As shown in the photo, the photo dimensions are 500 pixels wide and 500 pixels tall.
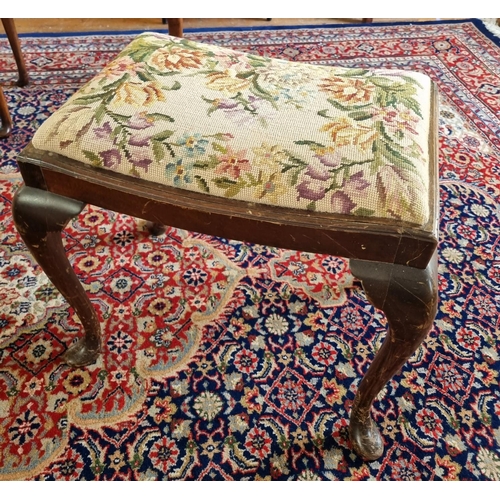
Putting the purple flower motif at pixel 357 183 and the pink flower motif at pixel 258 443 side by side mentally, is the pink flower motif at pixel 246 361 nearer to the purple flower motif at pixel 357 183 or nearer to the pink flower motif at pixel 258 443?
the pink flower motif at pixel 258 443

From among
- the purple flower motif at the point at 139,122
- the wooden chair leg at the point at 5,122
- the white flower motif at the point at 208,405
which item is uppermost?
the purple flower motif at the point at 139,122

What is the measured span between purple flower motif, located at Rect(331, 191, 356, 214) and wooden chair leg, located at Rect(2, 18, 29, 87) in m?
1.48

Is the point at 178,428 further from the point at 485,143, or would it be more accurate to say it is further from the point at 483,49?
the point at 483,49

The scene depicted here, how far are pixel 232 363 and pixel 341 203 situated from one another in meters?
0.53

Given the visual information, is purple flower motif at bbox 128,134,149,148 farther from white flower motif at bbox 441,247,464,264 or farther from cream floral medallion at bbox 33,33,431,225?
white flower motif at bbox 441,247,464,264

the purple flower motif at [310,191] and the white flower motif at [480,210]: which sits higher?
the purple flower motif at [310,191]

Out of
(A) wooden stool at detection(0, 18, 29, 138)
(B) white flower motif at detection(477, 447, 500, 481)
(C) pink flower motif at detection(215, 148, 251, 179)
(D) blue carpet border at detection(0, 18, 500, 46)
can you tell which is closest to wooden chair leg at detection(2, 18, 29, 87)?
(A) wooden stool at detection(0, 18, 29, 138)

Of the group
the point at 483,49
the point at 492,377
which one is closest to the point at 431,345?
the point at 492,377

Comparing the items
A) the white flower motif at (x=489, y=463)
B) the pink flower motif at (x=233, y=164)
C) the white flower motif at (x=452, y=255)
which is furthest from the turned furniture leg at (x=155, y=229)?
the white flower motif at (x=489, y=463)

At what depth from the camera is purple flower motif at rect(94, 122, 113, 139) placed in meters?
0.70

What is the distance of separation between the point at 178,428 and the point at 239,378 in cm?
16

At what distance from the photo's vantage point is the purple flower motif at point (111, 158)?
2.26 ft

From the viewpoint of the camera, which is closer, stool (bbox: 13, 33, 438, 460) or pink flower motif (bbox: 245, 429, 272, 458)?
stool (bbox: 13, 33, 438, 460)

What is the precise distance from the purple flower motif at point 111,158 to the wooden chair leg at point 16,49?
122 cm
